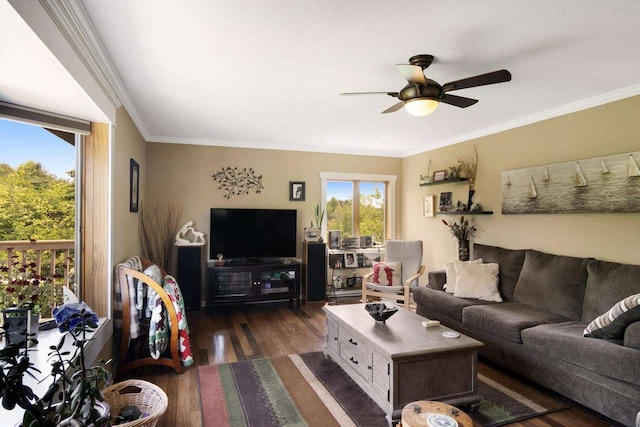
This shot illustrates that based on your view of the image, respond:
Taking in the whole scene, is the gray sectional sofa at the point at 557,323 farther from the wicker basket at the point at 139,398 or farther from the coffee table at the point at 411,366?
the wicker basket at the point at 139,398

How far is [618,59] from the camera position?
104 inches

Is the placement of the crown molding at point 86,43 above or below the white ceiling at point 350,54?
below

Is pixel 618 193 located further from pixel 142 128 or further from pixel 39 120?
pixel 142 128

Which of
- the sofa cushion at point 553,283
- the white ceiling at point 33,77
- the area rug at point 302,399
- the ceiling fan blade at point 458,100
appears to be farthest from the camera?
the sofa cushion at point 553,283

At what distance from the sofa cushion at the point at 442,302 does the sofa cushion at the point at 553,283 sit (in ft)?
1.42

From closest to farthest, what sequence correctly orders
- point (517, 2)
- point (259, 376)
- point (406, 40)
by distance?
point (517, 2), point (406, 40), point (259, 376)

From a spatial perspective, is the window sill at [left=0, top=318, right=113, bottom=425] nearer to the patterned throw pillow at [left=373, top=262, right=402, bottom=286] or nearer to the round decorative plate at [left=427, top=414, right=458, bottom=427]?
the round decorative plate at [left=427, top=414, right=458, bottom=427]

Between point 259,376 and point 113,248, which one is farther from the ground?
point 113,248

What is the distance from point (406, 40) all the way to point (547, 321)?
8.57 feet

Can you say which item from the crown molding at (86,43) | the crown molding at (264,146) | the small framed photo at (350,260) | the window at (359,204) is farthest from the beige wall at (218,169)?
Result: the crown molding at (86,43)

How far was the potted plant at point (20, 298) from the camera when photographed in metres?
2.04

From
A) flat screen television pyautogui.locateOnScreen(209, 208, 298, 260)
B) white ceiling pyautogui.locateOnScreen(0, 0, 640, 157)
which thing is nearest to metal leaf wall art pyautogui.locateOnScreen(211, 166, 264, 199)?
flat screen television pyautogui.locateOnScreen(209, 208, 298, 260)

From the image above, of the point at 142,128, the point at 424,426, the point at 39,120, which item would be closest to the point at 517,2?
the point at 424,426

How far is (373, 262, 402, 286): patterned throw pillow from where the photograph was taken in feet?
16.9
